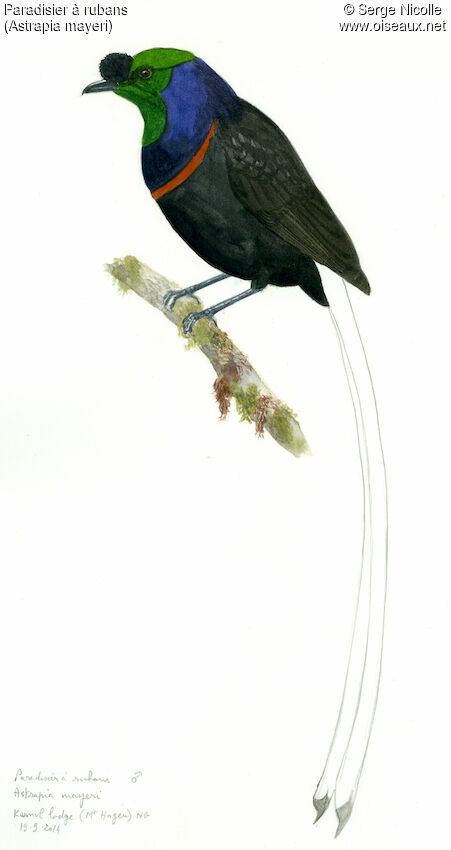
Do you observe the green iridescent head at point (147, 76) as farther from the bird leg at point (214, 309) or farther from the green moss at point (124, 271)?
the bird leg at point (214, 309)

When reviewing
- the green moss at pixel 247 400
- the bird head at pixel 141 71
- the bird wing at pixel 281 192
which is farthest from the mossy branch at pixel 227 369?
the bird head at pixel 141 71

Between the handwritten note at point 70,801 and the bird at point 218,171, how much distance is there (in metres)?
1.27

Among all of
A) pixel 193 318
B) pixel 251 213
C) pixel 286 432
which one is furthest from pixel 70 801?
pixel 251 213

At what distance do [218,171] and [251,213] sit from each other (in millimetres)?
118

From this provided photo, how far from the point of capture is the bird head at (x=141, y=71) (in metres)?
2.00

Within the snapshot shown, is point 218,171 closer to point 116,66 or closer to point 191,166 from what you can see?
point 191,166

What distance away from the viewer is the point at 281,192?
2.04 meters

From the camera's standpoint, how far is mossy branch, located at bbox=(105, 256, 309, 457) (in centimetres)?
211

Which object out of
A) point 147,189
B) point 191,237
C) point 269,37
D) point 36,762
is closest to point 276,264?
point 191,237

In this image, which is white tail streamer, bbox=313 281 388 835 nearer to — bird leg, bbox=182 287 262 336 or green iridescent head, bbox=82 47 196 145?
bird leg, bbox=182 287 262 336

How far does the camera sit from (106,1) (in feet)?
7.22

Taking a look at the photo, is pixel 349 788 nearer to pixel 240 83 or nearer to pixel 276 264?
pixel 276 264

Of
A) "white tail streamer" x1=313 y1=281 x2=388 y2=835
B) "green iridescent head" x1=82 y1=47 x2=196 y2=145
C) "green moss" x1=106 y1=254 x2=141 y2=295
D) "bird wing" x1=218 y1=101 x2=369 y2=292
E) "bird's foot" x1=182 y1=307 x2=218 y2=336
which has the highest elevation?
"green iridescent head" x1=82 y1=47 x2=196 y2=145

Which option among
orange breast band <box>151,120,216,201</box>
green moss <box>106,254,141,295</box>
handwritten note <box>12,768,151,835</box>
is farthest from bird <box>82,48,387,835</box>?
handwritten note <box>12,768,151,835</box>
